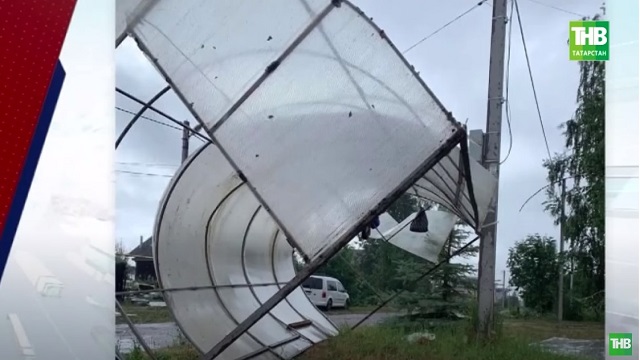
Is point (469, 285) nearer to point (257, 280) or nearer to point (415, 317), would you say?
point (415, 317)

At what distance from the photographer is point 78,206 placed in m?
2.14

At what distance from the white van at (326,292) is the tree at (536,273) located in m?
4.43

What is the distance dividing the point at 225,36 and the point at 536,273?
37.8 ft

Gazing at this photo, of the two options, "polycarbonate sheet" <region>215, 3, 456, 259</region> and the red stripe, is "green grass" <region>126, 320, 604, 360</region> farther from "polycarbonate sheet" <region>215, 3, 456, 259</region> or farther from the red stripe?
the red stripe

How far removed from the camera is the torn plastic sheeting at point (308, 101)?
3117 mm

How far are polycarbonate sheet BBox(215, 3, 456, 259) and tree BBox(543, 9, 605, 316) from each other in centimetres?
85

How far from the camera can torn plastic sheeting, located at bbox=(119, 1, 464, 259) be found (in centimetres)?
312

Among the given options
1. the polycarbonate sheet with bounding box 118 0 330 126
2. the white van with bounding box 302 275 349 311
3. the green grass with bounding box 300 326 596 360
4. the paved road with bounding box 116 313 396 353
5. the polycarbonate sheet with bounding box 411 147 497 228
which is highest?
the polycarbonate sheet with bounding box 118 0 330 126

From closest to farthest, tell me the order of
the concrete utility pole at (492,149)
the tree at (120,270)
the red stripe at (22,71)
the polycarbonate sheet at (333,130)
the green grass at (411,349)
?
1. the red stripe at (22,71)
2. the tree at (120,270)
3. the polycarbonate sheet at (333,130)
4. the green grass at (411,349)
5. the concrete utility pole at (492,149)

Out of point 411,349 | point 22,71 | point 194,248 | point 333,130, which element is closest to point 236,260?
point 194,248

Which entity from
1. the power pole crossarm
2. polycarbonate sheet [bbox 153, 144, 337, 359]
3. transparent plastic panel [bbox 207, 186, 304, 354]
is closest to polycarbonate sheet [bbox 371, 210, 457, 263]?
the power pole crossarm

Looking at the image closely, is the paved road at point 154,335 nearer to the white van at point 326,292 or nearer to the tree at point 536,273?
the tree at point 536,273

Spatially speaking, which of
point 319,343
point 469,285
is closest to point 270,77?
point 319,343

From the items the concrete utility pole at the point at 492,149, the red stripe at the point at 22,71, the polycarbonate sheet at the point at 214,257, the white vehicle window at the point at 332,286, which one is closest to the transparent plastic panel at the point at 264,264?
the polycarbonate sheet at the point at 214,257
